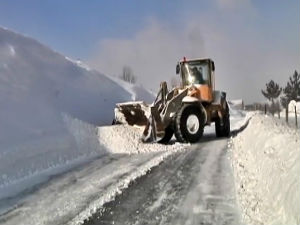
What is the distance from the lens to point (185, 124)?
15.7 metres

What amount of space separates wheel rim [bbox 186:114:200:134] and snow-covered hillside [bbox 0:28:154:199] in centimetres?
313

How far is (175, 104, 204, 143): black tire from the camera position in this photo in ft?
51.2

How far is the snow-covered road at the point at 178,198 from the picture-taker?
21.4 feet

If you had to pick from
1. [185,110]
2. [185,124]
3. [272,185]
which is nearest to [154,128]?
[185,124]

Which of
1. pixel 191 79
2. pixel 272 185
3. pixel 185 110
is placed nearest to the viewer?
pixel 272 185

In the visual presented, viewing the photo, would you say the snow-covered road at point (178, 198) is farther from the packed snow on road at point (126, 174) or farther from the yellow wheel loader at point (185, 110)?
the yellow wheel loader at point (185, 110)

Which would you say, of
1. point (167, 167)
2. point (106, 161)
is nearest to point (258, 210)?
point (167, 167)

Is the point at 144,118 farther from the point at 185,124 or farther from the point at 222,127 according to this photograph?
the point at 222,127

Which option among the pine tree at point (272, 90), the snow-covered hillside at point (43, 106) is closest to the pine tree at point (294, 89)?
the pine tree at point (272, 90)

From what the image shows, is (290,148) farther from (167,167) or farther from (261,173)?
(167,167)

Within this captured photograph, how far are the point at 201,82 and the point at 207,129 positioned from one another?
20.4 feet

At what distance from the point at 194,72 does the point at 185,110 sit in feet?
7.13

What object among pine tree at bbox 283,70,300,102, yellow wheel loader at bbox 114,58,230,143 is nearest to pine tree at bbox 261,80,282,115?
pine tree at bbox 283,70,300,102

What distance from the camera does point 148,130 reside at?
15812 mm
